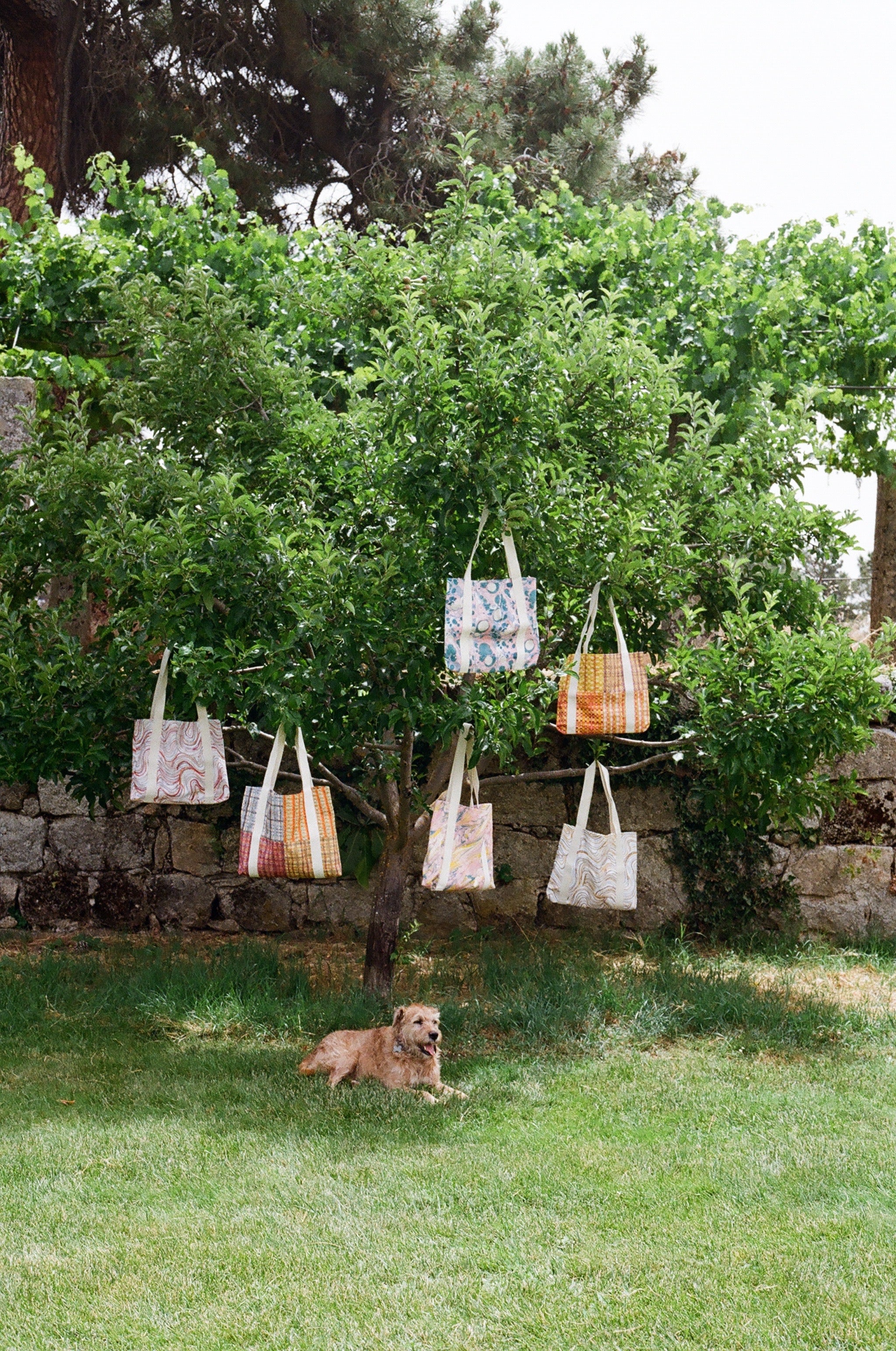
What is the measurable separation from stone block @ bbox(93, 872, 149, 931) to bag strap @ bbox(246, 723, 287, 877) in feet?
10.2

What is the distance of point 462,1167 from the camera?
3.65 meters

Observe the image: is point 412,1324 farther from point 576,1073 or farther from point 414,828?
point 414,828

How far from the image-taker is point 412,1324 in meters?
2.69

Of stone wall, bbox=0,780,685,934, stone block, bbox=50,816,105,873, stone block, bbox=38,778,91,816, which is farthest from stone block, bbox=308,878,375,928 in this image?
stone block, bbox=38,778,91,816

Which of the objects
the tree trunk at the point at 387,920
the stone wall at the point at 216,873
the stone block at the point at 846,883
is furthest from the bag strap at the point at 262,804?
the stone block at the point at 846,883

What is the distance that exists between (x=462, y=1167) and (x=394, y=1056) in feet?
2.72

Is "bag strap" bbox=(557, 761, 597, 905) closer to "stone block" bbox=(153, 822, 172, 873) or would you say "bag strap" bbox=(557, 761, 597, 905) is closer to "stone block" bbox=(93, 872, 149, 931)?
"stone block" bbox=(153, 822, 172, 873)

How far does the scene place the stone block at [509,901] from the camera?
7383mm

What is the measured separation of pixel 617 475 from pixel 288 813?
210 cm

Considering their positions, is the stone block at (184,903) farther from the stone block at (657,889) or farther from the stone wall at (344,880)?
the stone block at (657,889)

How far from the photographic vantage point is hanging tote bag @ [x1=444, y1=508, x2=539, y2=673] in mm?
4473

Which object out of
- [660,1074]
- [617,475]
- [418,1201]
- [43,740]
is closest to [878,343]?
[617,475]

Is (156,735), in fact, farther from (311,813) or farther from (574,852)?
(574,852)

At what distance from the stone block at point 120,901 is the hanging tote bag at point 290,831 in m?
3.08
